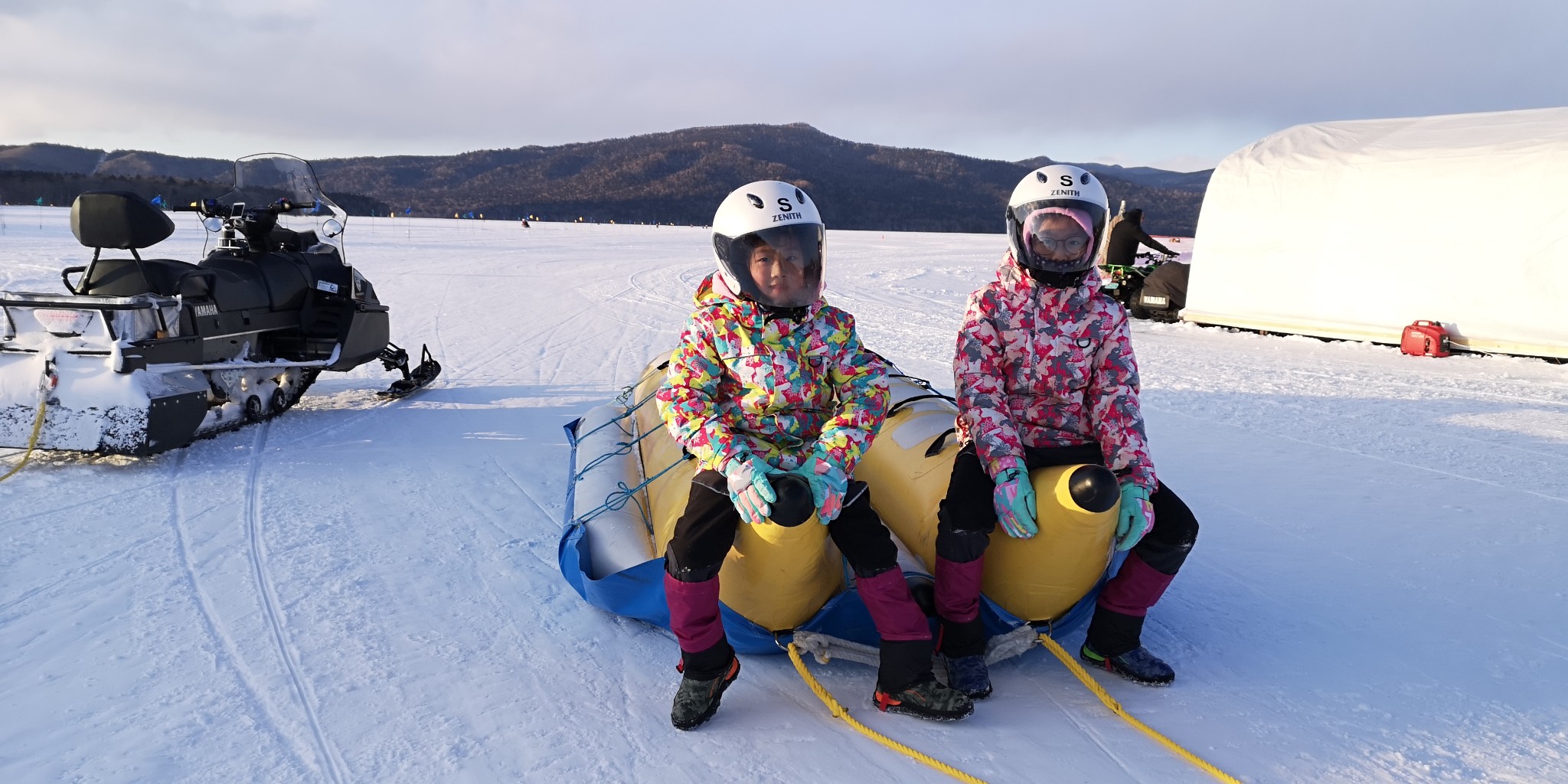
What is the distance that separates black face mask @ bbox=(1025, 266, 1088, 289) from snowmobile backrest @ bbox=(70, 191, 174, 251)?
471 cm

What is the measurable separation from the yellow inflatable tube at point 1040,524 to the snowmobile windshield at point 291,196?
5539 millimetres

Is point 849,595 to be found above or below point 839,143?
below

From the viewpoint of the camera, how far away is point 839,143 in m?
149

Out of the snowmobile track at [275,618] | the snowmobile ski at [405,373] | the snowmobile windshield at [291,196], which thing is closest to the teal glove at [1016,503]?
the snowmobile track at [275,618]

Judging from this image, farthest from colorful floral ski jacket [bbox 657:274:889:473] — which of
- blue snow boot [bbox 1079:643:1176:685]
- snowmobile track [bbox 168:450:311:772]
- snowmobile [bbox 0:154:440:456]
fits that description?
snowmobile [bbox 0:154:440:456]

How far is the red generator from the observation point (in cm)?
915

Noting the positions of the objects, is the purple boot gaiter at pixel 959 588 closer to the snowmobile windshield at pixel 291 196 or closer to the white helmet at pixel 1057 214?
the white helmet at pixel 1057 214

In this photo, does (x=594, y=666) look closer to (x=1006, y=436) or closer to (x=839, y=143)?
(x=1006, y=436)

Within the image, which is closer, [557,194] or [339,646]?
[339,646]

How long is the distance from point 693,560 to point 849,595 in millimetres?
574

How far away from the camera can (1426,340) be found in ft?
30.1

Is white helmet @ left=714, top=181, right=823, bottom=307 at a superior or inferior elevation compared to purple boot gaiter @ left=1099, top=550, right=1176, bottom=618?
superior

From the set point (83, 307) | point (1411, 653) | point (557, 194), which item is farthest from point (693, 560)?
point (557, 194)

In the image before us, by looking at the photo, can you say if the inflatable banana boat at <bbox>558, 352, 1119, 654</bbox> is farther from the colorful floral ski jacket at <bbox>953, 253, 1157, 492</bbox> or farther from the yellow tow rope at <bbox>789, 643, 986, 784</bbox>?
the colorful floral ski jacket at <bbox>953, 253, 1157, 492</bbox>
